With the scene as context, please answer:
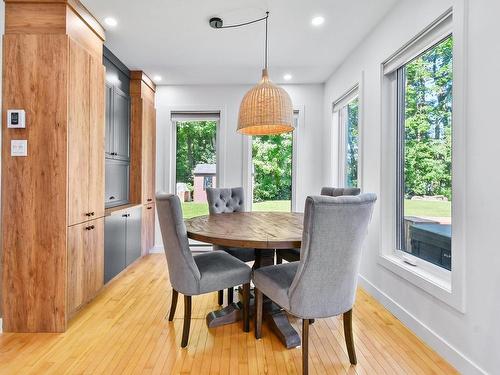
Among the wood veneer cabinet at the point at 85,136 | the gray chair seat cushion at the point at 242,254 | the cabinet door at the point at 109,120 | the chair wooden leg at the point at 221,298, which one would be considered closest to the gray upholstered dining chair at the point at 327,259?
the gray chair seat cushion at the point at 242,254

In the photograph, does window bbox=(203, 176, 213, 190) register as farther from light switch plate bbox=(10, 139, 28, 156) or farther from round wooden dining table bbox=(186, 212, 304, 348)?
light switch plate bbox=(10, 139, 28, 156)

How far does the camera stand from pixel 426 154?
2.20 metres

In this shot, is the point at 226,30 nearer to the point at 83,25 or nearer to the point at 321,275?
the point at 83,25

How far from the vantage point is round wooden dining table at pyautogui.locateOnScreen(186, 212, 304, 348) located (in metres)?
1.72

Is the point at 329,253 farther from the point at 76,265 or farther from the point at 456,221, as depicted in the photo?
the point at 76,265

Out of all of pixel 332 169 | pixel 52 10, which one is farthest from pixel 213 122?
pixel 52 10

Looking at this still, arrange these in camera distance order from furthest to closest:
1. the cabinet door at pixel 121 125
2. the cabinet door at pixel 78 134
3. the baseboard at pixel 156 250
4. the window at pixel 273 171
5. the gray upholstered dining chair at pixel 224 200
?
the window at pixel 273 171 < the baseboard at pixel 156 250 < the cabinet door at pixel 121 125 < the gray upholstered dining chair at pixel 224 200 < the cabinet door at pixel 78 134

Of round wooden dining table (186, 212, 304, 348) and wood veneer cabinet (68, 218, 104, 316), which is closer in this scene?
round wooden dining table (186, 212, 304, 348)

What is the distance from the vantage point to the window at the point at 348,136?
11.3 ft

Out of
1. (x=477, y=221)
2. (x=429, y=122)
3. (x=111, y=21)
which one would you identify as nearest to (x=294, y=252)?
(x=477, y=221)

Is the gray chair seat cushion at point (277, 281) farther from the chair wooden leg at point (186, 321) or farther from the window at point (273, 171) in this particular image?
the window at point (273, 171)

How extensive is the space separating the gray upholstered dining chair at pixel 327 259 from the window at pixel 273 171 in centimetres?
Answer: 279

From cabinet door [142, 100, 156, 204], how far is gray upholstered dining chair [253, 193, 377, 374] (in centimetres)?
287

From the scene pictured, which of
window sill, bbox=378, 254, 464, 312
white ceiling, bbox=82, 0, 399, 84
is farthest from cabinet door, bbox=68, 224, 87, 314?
window sill, bbox=378, 254, 464, 312
